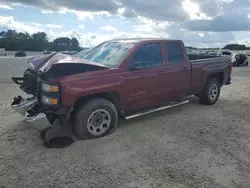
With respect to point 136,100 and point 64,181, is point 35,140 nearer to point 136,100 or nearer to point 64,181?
point 64,181

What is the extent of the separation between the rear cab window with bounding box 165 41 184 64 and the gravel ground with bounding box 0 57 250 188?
1391 millimetres

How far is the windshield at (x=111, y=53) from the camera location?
199 inches

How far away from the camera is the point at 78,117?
14.5 feet

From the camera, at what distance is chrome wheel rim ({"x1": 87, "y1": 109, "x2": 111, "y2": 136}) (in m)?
4.58

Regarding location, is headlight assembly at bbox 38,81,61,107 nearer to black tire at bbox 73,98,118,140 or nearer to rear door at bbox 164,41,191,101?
black tire at bbox 73,98,118,140

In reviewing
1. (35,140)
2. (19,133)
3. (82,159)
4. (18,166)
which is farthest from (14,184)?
(19,133)

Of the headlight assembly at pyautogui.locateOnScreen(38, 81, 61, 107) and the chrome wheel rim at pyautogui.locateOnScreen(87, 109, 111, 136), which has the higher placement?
the headlight assembly at pyautogui.locateOnScreen(38, 81, 61, 107)

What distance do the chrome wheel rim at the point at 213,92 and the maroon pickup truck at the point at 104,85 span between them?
0.84 m

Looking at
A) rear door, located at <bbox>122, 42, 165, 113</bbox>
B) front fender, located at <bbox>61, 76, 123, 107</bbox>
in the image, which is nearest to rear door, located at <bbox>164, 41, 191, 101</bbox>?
rear door, located at <bbox>122, 42, 165, 113</bbox>

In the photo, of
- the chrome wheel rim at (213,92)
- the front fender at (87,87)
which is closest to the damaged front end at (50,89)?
the front fender at (87,87)

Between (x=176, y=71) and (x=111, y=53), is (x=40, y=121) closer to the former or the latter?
(x=111, y=53)

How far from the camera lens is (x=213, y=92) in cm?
714

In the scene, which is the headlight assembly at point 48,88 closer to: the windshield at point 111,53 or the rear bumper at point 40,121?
the rear bumper at point 40,121

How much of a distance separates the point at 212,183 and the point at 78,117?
2.45m
